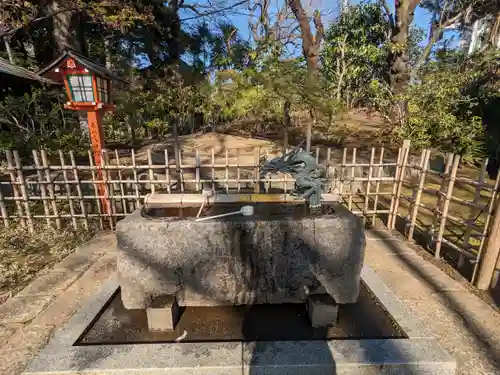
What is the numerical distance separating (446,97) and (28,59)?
13985mm

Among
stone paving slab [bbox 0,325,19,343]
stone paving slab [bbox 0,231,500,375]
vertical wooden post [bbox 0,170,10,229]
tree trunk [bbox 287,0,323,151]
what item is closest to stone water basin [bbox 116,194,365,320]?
stone paving slab [bbox 0,231,500,375]

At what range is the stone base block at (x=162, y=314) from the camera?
2.36 m

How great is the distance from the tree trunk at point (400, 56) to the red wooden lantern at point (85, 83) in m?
8.56

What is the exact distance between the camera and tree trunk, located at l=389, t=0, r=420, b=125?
9602 mm

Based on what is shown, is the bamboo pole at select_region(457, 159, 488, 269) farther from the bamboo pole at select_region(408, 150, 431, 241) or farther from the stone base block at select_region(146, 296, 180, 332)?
the stone base block at select_region(146, 296, 180, 332)

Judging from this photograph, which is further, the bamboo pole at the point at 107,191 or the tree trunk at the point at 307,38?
the tree trunk at the point at 307,38

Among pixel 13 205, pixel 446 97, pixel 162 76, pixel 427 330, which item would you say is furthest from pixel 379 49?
pixel 13 205

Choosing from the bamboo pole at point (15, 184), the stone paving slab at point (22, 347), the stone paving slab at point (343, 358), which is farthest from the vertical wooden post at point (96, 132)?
the stone paving slab at point (343, 358)

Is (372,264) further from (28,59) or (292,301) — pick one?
(28,59)

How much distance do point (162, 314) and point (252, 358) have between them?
0.84 metres

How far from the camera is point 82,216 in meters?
4.84

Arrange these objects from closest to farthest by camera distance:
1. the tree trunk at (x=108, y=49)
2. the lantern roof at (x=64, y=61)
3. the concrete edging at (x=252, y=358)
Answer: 1. the concrete edging at (x=252, y=358)
2. the lantern roof at (x=64, y=61)
3. the tree trunk at (x=108, y=49)

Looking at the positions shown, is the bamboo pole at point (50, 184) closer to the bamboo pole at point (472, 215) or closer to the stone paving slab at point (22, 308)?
the stone paving slab at point (22, 308)

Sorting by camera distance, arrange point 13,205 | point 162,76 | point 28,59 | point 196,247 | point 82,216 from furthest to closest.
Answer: point 162,76, point 28,59, point 13,205, point 82,216, point 196,247
